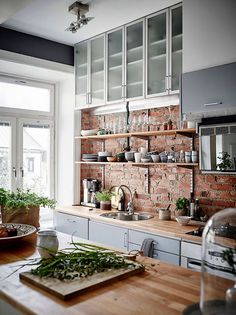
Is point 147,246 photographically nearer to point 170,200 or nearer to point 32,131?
point 170,200

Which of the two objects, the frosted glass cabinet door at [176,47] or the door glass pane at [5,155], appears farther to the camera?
the door glass pane at [5,155]

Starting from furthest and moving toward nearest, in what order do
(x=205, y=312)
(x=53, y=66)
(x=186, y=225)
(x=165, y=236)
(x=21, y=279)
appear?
(x=53, y=66) → (x=186, y=225) → (x=165, y=236) → (x=21, y=279) → (x=205, y=312)

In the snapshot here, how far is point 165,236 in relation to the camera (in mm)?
3195

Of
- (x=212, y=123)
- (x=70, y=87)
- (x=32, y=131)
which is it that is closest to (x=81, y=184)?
(x=32, y=131)

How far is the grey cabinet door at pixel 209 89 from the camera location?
2.86m

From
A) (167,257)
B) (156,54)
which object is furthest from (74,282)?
(156,54)

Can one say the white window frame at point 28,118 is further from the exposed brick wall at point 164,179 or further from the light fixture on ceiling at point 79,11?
the light fixture on ceiling at point 79,11

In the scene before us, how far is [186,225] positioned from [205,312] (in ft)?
7.12

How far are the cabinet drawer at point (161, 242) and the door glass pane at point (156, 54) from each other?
1.55 metres

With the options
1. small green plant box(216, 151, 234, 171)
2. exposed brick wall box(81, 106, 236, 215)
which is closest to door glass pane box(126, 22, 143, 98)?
exposed brick wall box(81, 106, 236, 215)

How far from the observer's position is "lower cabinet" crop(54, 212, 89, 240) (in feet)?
13.6

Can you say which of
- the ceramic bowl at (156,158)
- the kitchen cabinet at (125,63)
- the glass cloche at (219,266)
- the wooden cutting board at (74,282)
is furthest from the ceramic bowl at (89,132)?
the glass cloche at (219,266)

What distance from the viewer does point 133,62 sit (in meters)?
4.09

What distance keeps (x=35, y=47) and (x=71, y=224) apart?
2.33 meters
